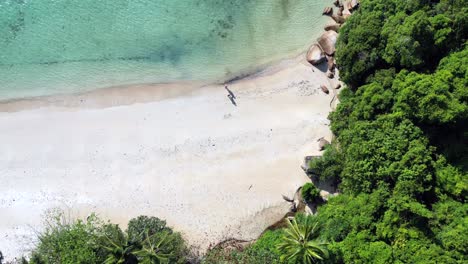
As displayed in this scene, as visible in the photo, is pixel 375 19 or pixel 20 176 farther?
pixel 20 176

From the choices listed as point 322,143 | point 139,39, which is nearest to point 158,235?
point 322,143

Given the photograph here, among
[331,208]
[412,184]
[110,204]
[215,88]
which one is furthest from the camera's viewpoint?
[215,88]

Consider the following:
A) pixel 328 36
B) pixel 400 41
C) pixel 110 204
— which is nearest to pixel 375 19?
pixel 400 41

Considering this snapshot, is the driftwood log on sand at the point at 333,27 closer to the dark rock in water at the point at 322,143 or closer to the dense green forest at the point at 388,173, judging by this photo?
the dense green forest at the point at 388,173

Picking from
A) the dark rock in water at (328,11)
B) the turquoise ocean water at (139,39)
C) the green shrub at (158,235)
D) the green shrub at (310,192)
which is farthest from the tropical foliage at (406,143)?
the green shrub at (158,235)

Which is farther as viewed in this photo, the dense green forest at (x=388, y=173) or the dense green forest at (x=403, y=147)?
the dense green forest at (x=388, y=173)

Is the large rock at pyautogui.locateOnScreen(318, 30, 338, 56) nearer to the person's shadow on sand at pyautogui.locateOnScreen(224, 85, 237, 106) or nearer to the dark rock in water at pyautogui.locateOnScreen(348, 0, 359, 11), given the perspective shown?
the dark rock in water at pyautogui.locateOnScreen(348, 0, 359, 11)

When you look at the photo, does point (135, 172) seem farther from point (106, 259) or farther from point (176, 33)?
point (176, 33)
